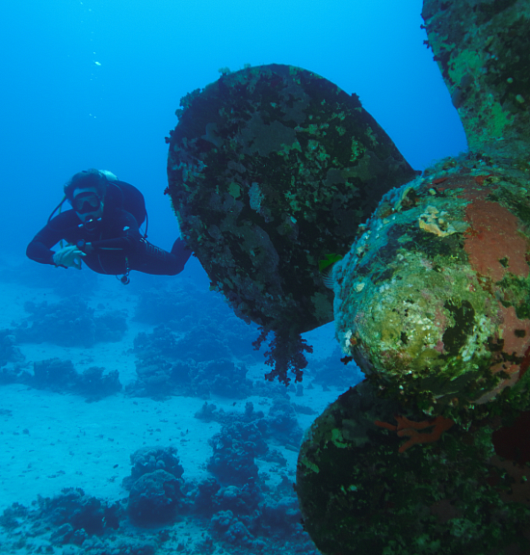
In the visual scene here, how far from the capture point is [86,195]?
23.3ft

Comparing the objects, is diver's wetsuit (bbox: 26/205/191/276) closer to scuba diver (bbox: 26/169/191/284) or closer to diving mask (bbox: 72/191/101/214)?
scuba diver (bbox: 26/169/191/284)

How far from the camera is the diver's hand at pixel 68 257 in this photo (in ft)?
20.9

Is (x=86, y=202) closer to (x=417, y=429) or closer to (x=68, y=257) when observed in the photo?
(x=68, y=257)

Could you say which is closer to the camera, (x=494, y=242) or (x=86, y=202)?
(x=494, y=242)

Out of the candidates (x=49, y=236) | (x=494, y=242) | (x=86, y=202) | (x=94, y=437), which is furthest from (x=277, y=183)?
(x=94, y=437)

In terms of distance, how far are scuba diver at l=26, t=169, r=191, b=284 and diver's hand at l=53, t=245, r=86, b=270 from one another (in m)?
0.04

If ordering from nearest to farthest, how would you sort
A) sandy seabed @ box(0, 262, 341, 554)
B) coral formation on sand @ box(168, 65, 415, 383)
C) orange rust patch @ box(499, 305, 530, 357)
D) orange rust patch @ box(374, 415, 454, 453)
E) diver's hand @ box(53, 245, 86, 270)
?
1. orange rust patch @ box(499, 305, 530, 357)
2. orange rust patch @ box(374, 415, 454, 453)
3. coral formation on sand @ box(168, 65, 415, 383)
4. diver's hand @ box(53, 245, 86, 270)
5. sandy seabed @ box(0, 262, 341, 554)

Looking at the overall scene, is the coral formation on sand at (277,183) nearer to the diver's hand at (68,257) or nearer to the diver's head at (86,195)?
the diver's hand at (68,257)

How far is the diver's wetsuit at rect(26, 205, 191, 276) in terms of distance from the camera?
6891 millimetres

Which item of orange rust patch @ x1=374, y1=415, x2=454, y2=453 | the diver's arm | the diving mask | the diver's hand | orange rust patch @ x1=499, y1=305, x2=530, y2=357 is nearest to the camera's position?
orange rust patch @ x1=499, y1=305, x2=530, y2=357

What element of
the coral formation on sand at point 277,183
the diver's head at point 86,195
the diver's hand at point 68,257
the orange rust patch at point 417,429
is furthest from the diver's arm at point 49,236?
the orange rust patch at point 417,429

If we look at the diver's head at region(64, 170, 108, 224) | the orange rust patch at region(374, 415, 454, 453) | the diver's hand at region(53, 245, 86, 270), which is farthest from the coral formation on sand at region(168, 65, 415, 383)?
the diver's head at region(64, 170, 108, 224)

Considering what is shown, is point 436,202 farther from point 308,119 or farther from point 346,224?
point 308,119

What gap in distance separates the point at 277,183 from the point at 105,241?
17.9ft
